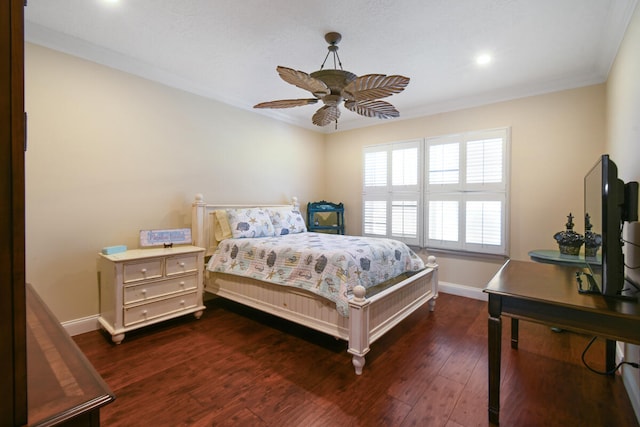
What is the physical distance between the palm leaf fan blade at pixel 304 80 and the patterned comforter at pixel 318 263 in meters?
1.26

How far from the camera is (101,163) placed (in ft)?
9.03

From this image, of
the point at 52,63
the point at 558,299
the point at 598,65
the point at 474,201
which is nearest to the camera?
the point at 558,299

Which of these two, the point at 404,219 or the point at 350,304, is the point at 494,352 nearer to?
the point at 350,304

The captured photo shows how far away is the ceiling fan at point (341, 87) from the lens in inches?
78.7

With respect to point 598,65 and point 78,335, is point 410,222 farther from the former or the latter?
point 78,335

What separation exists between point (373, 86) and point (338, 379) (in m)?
2.06

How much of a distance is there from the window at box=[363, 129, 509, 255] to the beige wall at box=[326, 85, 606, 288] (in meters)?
0.15

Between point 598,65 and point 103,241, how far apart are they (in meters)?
5.05

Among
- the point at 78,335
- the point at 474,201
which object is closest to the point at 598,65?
the point at 474,201

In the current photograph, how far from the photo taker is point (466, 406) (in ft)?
5.79

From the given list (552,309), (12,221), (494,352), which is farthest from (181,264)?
(552,309)

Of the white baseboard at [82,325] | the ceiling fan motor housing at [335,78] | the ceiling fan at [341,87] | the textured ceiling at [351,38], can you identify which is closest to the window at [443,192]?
the textured ceiling at [351,38]

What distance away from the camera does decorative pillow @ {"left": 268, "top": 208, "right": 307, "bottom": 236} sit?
3.74 metres

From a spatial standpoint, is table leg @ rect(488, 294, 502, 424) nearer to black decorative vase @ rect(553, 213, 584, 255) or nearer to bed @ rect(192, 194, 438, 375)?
bed @ rect(192, 194, 438, 375)
